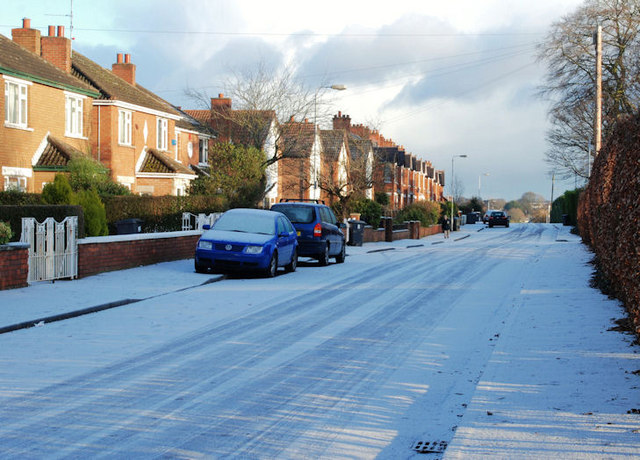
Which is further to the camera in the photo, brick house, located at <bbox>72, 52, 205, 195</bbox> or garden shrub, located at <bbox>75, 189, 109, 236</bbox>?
brick house, located at <bbox>72, 52, 205, 195</bbox>

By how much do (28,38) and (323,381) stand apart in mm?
31955

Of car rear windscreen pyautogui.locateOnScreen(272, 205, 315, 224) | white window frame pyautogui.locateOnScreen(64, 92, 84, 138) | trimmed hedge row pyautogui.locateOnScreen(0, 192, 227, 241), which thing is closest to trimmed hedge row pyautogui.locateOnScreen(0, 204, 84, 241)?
car rear windscreen pyautogui.locateOnScreen(272, 205, 315, 224)

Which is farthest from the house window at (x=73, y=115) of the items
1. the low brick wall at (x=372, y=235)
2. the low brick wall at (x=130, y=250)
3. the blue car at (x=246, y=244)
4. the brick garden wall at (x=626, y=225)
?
the brick garden wall at (x=626, y=225)

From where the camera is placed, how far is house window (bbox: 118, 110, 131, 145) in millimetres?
36844

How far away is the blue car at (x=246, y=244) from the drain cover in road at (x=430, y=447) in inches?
492

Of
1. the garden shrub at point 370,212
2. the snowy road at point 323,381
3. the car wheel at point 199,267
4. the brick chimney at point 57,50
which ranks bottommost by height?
the snowy road at point 323,381

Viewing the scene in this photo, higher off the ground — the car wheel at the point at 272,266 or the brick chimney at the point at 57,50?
the brick chimney at the point at 57,50

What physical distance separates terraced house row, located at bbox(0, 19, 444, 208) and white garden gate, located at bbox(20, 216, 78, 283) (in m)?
13.7

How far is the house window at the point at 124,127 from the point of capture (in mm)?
36844

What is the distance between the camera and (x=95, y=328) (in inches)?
421

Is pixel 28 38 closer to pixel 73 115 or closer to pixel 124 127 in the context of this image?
pixel 73 115

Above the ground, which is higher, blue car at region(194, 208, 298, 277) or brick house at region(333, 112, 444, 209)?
brick house at region(333, 112, 444, 209)

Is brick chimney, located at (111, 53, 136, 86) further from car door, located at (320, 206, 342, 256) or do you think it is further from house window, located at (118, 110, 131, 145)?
car door, located at (320, 206, 342, 256)

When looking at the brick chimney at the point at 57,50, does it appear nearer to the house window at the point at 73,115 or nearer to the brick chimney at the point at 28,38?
the brick chimney at the point at 28,38
